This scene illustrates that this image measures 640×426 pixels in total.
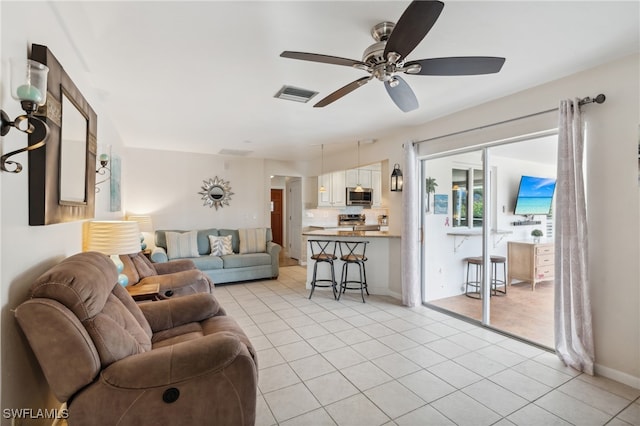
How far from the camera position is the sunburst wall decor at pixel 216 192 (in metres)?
6.27

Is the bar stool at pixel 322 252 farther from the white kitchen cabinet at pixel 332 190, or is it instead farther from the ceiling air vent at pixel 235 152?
the ceiling air vent at pixel 235 152

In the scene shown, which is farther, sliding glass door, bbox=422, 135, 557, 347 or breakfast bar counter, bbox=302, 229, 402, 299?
breakfast bar counter, bbox=302, 229, 402, 299

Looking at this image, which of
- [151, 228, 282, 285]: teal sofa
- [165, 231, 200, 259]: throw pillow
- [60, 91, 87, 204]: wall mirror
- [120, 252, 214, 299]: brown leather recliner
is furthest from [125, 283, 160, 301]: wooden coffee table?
[165, 231, 200, 259]: throw pillow

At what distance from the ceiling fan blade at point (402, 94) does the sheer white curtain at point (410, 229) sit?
67.4 inches

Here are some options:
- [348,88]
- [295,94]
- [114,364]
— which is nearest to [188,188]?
[295,94]

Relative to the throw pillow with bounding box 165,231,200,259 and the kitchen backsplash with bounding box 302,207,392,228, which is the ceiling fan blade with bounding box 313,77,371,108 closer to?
the throw pillow with bounding box 165,231,200,259

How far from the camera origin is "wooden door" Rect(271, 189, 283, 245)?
8797mm

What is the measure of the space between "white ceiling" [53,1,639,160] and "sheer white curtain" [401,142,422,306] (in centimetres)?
69

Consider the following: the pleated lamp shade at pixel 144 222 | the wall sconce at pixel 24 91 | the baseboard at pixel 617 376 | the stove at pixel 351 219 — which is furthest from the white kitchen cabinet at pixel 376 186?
the wall sconce at pixel 24 91

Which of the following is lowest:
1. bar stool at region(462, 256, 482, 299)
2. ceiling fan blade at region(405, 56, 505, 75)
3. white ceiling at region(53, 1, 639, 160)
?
bar stool at region(462, 256, 482, 299)

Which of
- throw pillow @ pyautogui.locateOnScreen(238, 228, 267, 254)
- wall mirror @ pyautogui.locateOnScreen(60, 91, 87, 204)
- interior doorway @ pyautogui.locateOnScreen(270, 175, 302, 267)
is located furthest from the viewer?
interior doorway @ pyautogui.locateOnScreen(270, 175, 302, 267)

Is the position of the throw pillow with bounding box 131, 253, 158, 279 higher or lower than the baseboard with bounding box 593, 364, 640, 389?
higher

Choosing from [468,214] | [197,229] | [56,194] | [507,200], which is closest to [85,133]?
[56,194]

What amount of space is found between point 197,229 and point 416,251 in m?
4.31
